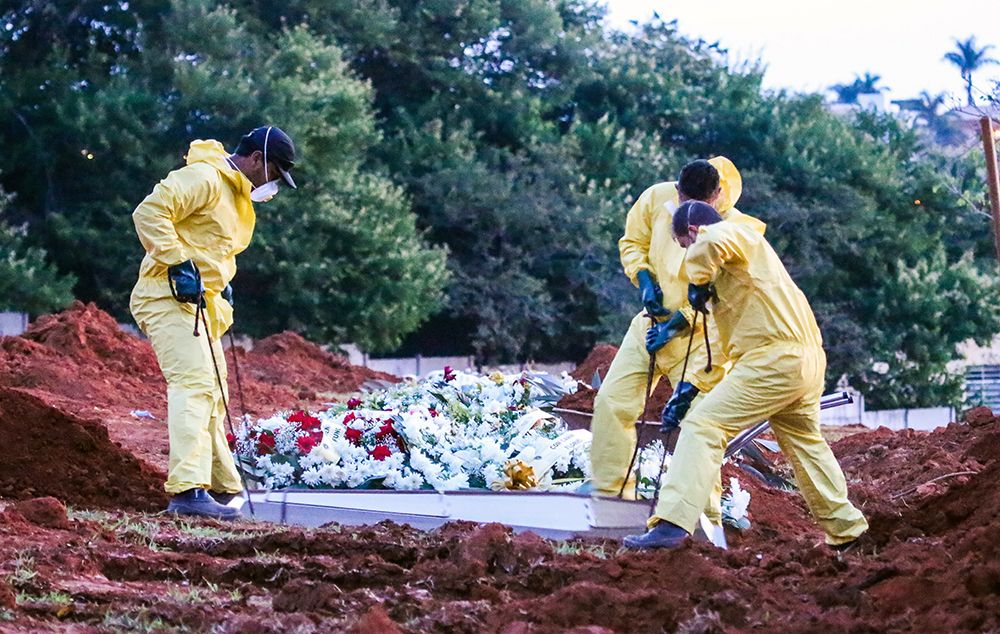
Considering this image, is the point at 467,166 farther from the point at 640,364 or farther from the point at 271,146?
the point at 640,364

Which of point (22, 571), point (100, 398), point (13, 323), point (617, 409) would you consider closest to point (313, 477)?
point (617, 409)

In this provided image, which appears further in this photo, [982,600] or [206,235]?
[206,235]

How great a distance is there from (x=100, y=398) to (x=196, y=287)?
6.65m

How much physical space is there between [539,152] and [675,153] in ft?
11.7

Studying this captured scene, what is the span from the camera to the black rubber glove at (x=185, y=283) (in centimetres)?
804

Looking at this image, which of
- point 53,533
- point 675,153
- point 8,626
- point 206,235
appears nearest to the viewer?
point 8,626

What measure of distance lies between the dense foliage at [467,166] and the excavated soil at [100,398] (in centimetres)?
370

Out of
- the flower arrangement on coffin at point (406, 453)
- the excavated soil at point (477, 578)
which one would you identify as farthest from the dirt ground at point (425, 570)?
the flower arrangement on coffin at point (406, 453)

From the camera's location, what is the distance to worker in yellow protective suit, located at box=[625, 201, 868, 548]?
22.2 feet

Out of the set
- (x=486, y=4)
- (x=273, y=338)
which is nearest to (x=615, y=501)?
(x=273, y=338)

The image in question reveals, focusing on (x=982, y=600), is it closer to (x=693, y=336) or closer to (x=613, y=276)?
(x=693, y=336)

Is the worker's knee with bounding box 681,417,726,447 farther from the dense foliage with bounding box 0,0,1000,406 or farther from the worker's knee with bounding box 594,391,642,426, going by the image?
the dense foliage with bounding box 0,0,1000,406

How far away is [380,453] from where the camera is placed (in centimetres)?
876

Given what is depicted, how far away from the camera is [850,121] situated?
123 feet
